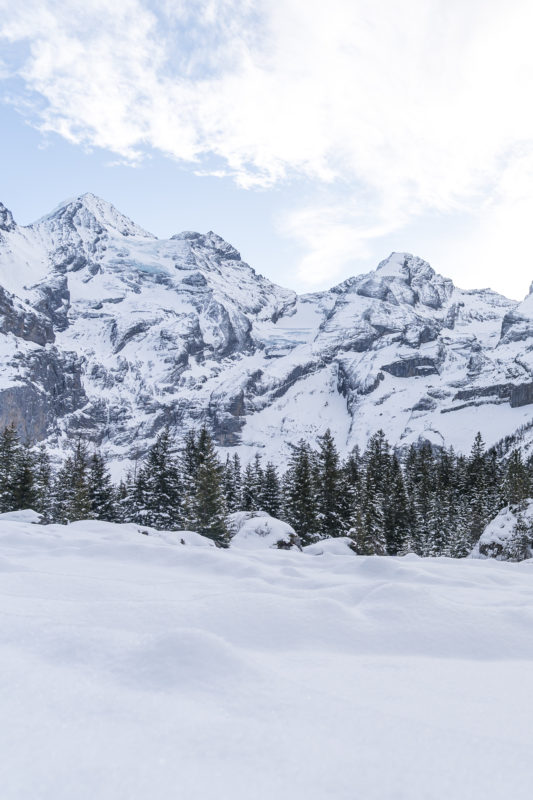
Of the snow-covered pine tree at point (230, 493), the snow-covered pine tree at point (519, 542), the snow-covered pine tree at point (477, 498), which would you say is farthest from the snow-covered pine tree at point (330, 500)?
the snow-covered pine tree at point (519, 542)

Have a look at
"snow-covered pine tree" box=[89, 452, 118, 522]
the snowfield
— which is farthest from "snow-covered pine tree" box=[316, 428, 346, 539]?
the snowfield

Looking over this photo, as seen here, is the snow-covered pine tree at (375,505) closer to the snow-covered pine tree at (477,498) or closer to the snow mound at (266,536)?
the snow mound at (266,536)

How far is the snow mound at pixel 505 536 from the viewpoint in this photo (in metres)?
20.1

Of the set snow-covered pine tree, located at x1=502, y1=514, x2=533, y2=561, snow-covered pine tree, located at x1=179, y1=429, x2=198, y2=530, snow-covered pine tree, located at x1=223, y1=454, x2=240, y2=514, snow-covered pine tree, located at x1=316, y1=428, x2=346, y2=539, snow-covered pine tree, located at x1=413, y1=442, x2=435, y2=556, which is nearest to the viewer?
snow-covered pine tree, located at x1=502, y1=514, x2=533, y2=561

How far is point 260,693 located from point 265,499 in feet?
123

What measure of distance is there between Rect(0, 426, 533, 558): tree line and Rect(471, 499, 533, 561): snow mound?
0.69 m

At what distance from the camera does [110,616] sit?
379 centimetres

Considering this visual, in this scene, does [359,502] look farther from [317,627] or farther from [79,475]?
[317,627]

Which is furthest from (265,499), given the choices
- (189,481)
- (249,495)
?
(189,481)

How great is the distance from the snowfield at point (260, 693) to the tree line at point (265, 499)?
16481 millimetres

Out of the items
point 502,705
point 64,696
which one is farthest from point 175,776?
point 502,705

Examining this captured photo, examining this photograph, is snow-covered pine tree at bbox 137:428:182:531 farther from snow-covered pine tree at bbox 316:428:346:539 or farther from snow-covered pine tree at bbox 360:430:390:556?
snow-covered pine tree at bbox 360:430:390:556

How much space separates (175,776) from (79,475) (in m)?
34.2

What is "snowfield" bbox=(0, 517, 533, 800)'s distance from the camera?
6.42ft
